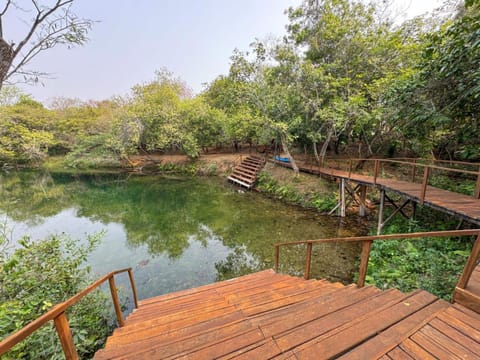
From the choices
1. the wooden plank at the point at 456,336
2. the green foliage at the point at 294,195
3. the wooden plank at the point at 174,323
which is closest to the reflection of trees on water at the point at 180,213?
the green foliage at the point at 294,195

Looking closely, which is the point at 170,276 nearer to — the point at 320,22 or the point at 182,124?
the point at 320,22

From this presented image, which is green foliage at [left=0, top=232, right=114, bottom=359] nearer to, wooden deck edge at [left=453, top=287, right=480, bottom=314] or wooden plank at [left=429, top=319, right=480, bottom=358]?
wooden plank at [left=429, top=319, right=480, bottom=358]

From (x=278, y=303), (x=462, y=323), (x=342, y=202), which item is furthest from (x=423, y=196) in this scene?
(x=278, y=303)

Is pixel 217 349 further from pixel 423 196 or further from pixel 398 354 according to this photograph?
pixel 423 196

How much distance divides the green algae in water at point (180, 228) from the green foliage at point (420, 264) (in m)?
0.71

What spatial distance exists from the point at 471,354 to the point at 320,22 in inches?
443

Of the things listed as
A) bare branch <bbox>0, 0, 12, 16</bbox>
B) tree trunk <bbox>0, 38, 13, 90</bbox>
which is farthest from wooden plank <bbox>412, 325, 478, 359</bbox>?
bare branch <bbox>0, 0, 12, 16</bbox>

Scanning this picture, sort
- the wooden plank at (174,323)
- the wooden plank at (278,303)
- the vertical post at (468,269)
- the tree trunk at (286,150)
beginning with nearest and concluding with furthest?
the vertical post at (468,269) → the wooden plank at (174,323) → the wooden plank at (278,303) → the tree trunk at (286,150)

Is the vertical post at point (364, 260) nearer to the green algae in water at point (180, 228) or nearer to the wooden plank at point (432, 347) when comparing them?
the wooden plank at point (432, 347)

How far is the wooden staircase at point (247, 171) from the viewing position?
12086 millimetres

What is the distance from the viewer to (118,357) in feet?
4.76

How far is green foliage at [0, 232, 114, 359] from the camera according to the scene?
2135 millimetres

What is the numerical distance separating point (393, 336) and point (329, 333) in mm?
380

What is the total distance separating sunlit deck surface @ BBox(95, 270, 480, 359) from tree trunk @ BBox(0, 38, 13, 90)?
10.4ft
